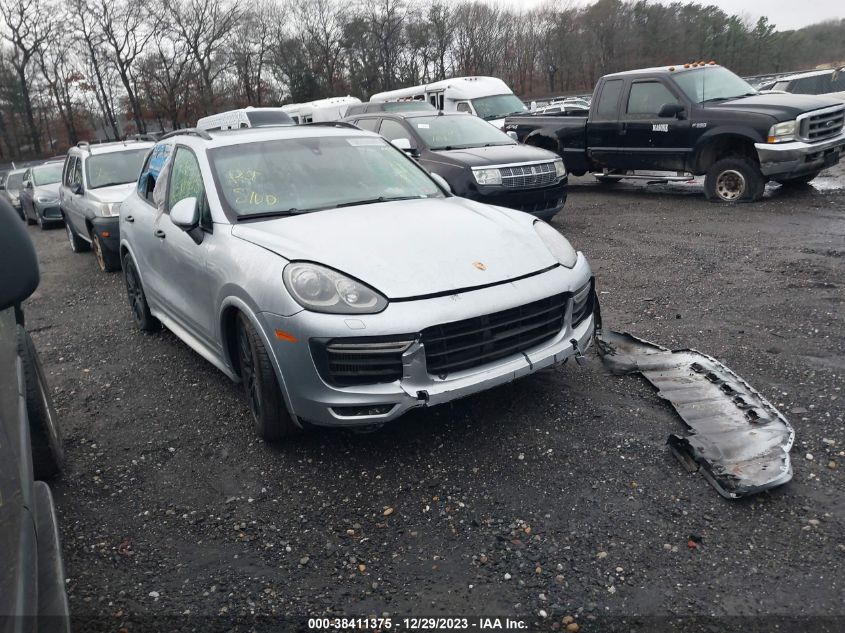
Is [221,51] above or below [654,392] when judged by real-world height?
above

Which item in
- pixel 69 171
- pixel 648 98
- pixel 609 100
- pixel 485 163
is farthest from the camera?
pixel 609 100

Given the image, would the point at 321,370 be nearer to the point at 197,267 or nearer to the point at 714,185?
Answer: the point at 197,267

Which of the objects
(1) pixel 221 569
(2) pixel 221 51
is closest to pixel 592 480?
(1) pixel 221 569

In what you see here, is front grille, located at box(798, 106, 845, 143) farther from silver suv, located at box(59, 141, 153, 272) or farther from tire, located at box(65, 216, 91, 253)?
tire, located at box(65, 216, 91, 253)

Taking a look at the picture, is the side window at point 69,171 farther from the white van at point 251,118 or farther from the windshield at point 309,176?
the windshield at point 309,176

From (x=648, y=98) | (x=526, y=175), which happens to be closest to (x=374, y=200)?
(x=526, y=175)

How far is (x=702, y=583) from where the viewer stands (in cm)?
247

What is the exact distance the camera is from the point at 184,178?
15.2ft

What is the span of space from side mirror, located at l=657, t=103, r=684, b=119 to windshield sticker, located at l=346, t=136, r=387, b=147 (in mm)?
6966

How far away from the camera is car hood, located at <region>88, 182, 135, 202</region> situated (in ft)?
29.5

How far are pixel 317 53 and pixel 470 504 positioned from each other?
60871 mm

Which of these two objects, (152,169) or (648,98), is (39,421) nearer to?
(152,169)

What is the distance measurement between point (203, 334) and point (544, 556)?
2.61 m

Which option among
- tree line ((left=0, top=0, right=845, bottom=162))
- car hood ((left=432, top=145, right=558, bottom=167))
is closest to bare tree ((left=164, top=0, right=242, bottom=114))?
tree line ((left=0, top=0, right=845, bottom=162))
